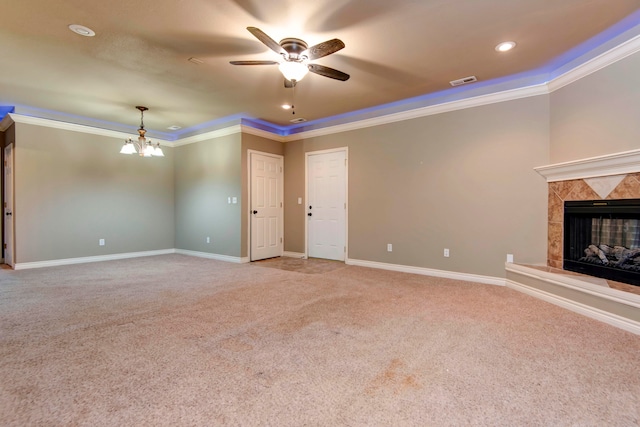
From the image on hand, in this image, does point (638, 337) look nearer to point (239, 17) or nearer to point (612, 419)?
point (612, 419)

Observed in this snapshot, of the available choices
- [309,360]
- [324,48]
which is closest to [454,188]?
[324,48]

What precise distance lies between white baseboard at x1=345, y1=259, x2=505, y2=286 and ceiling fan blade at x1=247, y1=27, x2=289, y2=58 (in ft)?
11.6

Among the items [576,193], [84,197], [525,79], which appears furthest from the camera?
[84,197]

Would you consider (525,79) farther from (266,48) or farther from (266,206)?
(266,206)

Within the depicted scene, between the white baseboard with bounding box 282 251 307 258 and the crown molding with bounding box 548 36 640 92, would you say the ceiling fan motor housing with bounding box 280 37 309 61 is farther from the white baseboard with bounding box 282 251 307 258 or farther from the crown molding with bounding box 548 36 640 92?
the white baseboard with bounding box 282 251 307 258

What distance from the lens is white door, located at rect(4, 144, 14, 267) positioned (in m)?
5.06

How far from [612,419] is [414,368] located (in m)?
0.97

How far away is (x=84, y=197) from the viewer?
5.66 meters

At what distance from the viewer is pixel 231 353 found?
215 centimetres

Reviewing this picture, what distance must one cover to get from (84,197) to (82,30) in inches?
154

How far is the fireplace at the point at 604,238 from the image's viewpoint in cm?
288

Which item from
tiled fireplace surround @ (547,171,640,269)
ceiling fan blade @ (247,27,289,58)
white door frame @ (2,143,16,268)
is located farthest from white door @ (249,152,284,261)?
tiled fireplace surround @ (547,171,640,269)

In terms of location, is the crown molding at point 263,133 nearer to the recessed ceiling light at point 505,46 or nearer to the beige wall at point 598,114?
the recessed ceiling light at point 505,46

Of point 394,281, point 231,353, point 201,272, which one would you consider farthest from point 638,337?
point 201,272
